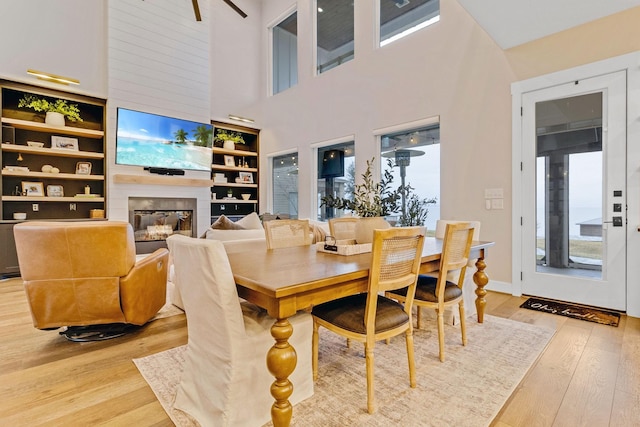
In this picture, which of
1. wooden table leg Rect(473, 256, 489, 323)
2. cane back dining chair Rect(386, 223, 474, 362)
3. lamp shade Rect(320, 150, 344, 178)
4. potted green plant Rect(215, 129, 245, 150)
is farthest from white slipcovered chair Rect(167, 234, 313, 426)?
potted green plant Rect(215, 129, 245, 150)

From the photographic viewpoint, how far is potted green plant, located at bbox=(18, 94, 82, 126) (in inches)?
181

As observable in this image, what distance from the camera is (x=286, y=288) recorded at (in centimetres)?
120

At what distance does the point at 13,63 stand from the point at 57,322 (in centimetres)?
447

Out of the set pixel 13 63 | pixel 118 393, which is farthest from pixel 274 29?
pixel 118 393

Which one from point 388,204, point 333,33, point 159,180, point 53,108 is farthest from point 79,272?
point 333,33

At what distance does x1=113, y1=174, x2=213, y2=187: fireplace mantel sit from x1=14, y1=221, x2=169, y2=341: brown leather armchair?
3106 mm

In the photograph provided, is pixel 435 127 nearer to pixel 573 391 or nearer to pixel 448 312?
pixel 448 312

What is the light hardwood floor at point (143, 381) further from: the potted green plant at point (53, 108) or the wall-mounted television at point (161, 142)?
the potted green plant at point (53, 108)

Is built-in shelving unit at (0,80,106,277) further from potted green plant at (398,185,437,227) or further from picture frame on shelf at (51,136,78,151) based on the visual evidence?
potted green plant at (398,185,437,227)

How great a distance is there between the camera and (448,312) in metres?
2.80

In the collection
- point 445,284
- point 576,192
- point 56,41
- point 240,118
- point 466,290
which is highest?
point 56,41

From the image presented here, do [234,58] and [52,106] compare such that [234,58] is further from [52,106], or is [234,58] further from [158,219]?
[158,219]

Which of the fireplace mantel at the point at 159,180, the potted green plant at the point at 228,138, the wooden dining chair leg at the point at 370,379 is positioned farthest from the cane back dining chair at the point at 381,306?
the potted green plant at the point at 228,138

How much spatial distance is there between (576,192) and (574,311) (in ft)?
3.97
